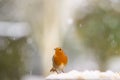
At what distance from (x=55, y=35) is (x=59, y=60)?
0.13 m

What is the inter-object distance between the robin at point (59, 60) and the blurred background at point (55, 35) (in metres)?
0.02

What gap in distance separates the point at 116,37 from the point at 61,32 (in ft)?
0.90

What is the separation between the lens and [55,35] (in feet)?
4.05

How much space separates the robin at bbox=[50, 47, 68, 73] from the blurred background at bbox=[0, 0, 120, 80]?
0.02 m

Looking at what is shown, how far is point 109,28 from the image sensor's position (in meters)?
1.26

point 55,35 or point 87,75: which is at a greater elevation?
point 55,35

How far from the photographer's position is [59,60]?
1194mm

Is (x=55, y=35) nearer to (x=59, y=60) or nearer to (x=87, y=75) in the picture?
(x=59, y=60)

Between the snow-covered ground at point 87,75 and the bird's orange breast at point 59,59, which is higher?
the bird's orange breast at point 59,59

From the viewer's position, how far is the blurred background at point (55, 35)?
47.4 inches

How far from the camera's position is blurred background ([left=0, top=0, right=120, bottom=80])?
1.20 m

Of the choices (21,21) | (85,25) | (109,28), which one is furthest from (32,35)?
(109,28)

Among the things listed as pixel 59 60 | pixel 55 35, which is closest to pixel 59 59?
pixel 59 60

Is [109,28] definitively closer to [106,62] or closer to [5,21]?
[106,62]
